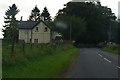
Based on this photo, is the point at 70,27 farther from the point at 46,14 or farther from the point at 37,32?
the point at 46,14

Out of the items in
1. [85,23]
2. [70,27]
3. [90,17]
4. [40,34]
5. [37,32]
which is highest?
[90,17]

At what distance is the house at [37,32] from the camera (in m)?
102

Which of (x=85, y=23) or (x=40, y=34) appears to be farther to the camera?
(x=85, y=23)

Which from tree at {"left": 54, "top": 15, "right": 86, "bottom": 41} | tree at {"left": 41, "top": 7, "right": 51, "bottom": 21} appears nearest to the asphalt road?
tree at {"left": 54, "top": 15, "right": 86, "bottom": 41}

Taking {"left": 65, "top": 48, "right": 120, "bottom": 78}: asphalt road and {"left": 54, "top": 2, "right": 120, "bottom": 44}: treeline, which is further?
{"left": 54, "top": 2, "right": 120, "bottom": 44}: treeline

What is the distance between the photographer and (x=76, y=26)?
10569 cm

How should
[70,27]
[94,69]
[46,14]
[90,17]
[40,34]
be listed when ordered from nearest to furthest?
1. [94,69]
2. [70,27]
3. [40,34]
4. [90,17]
5. [46,14]

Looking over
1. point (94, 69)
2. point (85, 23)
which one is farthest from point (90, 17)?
point (94, 69)

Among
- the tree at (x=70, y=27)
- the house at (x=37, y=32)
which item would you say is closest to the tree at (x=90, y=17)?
the tree at (x=70, y=27)

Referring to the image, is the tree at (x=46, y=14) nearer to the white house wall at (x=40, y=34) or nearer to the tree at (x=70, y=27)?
the tree at (x=70, y=27)

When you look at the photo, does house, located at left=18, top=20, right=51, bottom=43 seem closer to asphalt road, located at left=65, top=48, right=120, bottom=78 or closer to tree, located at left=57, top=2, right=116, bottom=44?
tree, located at left=57, top=2, right=116, bottom=44

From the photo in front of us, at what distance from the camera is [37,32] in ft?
338

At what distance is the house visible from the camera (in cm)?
10181

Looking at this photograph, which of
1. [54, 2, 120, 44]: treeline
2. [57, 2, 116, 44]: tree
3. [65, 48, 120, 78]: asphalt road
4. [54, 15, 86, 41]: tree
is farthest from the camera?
[57, 2, 116, 44]: tree
